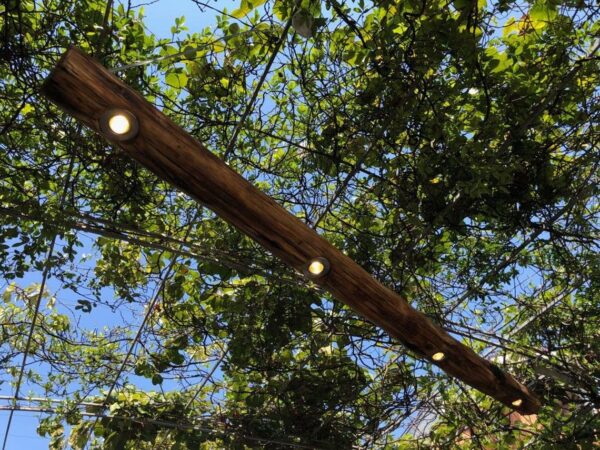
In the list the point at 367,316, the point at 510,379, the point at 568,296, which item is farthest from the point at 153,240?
the point at 568,296

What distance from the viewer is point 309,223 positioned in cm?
234

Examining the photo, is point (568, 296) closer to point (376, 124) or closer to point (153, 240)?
point (376, 124)

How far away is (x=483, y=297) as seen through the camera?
8.34ft

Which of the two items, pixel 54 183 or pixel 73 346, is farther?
pixel 73 346

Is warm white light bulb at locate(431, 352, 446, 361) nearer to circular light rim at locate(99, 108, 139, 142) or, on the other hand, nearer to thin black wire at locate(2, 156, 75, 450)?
circular light rim at locate(99, 108, 139, 142)

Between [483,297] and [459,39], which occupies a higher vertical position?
[459,39]

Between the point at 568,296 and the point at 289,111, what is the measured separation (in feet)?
6.11

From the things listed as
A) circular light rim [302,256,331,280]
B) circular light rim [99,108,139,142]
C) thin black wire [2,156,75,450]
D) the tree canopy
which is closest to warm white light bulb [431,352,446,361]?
circular light rim [302,256,331,280]

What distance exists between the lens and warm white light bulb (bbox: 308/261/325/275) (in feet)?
3.94

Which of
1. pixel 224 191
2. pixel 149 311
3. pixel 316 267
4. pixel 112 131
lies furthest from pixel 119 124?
pixel 149 311

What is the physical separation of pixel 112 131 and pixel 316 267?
22.1 inches

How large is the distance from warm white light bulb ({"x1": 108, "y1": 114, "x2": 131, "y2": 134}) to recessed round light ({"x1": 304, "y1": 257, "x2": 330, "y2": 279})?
52 centimetres

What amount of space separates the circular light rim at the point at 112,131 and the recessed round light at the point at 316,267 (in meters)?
0.51

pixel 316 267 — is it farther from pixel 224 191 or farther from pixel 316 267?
pixel 224 191
